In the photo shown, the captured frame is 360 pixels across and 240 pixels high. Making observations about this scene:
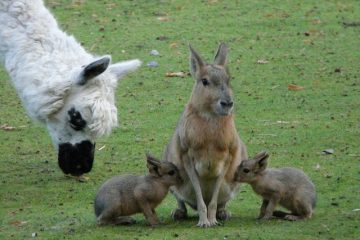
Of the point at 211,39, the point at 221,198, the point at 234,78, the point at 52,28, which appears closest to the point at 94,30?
the point at 211,39

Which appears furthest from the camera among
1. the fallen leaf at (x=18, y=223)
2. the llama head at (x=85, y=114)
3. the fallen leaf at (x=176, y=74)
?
the fallen leaf at (x=176, y=74)

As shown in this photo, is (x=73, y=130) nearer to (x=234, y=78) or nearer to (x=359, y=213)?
(x=359, y=213)

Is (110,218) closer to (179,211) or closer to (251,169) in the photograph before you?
(179,211)

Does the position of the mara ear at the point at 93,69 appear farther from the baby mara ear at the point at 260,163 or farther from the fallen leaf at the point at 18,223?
the baby mara ear at the point at 260,163

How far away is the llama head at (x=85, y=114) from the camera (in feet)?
33.6

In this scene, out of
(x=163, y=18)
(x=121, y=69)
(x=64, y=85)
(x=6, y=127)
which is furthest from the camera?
(x=163, y=18)

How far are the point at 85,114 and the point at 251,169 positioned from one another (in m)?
1.99

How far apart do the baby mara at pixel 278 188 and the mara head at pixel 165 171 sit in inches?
20.5

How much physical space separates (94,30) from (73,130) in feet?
25.5

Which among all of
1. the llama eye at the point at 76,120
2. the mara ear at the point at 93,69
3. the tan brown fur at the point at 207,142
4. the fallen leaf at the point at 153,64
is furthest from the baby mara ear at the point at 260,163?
the fallen leaf at the point at 153,64

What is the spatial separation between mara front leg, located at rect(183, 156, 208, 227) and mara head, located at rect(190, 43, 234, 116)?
1.45 feet

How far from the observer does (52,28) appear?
1115cm

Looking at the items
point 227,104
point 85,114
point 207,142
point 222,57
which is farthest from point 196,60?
point 85,114

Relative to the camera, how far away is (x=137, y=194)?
356 inches
